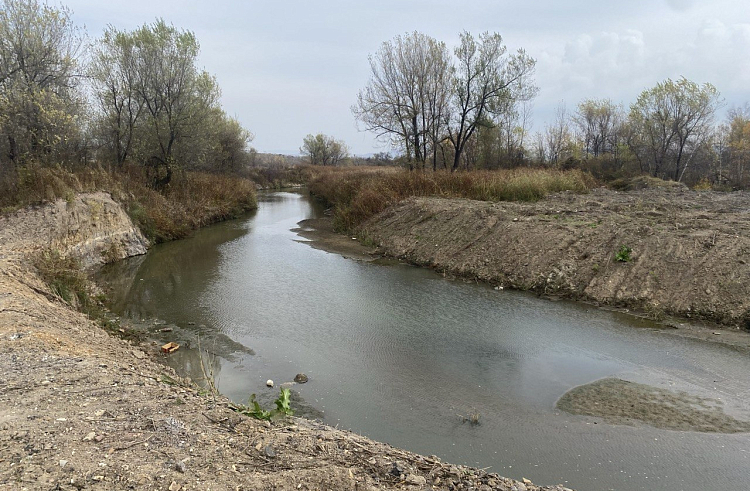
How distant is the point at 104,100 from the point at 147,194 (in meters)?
6.31

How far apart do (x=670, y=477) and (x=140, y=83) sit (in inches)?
974

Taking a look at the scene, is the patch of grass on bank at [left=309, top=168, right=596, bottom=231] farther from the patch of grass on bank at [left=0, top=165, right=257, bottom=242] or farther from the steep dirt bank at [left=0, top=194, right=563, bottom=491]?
the steep dirt bank at [left=0, top=194, right=563, bottom=491]

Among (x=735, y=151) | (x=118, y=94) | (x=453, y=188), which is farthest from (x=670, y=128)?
(x=118, y=94)

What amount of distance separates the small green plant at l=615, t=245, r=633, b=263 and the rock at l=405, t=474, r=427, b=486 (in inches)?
373

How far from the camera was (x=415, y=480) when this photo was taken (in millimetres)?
3447

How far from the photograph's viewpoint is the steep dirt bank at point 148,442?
10.3ft

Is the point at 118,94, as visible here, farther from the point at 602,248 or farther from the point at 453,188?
the point at 602,248

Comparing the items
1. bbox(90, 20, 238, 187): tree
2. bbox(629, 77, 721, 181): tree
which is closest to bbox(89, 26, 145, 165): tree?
bbox(90, 20, 238, 187): tree

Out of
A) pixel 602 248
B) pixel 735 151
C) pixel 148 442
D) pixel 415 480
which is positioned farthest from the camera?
pixel 735 151

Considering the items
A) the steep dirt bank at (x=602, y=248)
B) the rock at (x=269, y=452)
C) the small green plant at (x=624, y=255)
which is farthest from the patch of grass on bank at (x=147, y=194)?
the small green plant at (x=624, y=255)

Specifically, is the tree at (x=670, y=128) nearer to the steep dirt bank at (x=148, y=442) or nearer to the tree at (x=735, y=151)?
the tree at (x=735, y=151)

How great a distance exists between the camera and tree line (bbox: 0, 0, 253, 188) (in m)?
14.4

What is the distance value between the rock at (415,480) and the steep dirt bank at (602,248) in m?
7.74

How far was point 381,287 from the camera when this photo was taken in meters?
12.1
